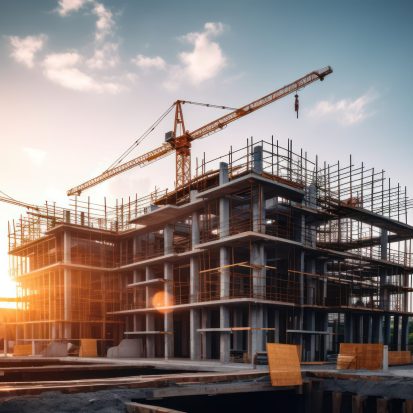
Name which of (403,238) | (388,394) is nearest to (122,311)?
(403,238)

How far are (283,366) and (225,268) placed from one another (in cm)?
1399

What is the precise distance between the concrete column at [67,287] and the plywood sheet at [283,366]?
3110 centimetres

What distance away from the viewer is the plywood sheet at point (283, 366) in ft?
68.6

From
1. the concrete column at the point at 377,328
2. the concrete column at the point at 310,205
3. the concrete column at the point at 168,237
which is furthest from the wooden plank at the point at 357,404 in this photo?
the concrete column at the point at 377,328

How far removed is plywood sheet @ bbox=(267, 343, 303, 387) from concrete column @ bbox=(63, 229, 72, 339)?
31.1 metres

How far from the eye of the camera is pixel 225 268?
35.0m

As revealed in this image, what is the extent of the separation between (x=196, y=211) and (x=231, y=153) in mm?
5805

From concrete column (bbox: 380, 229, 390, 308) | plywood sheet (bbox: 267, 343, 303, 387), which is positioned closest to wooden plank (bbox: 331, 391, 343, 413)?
plywood sheet (bbox: 267, 343, 303, 387)

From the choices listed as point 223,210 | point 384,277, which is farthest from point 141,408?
point 384,277

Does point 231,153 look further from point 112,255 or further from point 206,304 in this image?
point 112,255

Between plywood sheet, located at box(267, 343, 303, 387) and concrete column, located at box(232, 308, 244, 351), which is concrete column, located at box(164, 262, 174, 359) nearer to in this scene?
concrete column, located at box(232, 308, 244, 351)

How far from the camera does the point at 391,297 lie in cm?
4816

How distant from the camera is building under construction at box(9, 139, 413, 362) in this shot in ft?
118

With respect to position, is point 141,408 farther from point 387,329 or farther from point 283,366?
point 387,329
